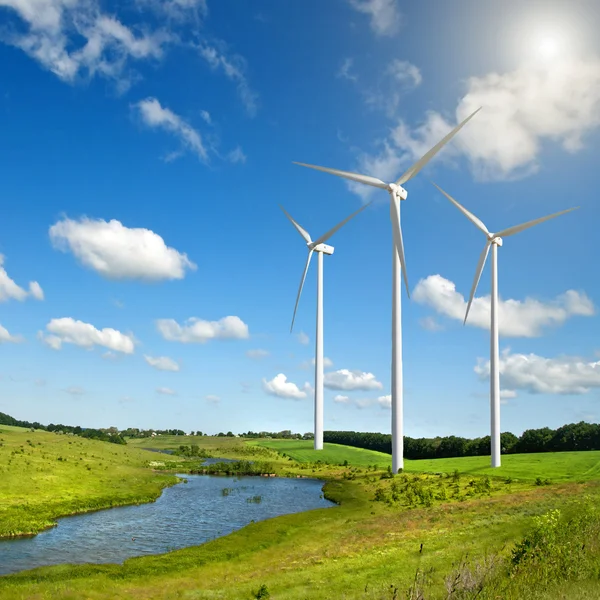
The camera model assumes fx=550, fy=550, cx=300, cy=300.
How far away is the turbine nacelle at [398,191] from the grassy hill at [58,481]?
4775 centimetres

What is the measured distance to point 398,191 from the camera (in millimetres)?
72438

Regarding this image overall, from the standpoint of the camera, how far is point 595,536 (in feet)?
77.1

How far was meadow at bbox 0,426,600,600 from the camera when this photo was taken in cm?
2003

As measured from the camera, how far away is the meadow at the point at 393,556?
20.0 meters

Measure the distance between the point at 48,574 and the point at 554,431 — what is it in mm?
96780

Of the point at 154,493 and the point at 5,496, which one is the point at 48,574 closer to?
the point at 5,496

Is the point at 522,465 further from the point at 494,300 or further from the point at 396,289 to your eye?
the point at 396,289

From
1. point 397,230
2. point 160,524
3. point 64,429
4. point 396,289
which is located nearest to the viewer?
point 160,524

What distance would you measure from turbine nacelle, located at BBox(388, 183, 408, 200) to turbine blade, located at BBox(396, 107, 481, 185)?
0.78 meters

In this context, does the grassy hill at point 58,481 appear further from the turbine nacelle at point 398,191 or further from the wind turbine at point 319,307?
the turbine nacelle at point 398,191

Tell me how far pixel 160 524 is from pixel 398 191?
48.7 meters

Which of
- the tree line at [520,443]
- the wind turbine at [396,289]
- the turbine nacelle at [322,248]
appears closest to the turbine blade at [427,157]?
the wind turbine at [396,289]

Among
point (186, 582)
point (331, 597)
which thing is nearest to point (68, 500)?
point (186, 582)

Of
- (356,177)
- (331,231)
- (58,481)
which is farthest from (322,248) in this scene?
(58,481)
